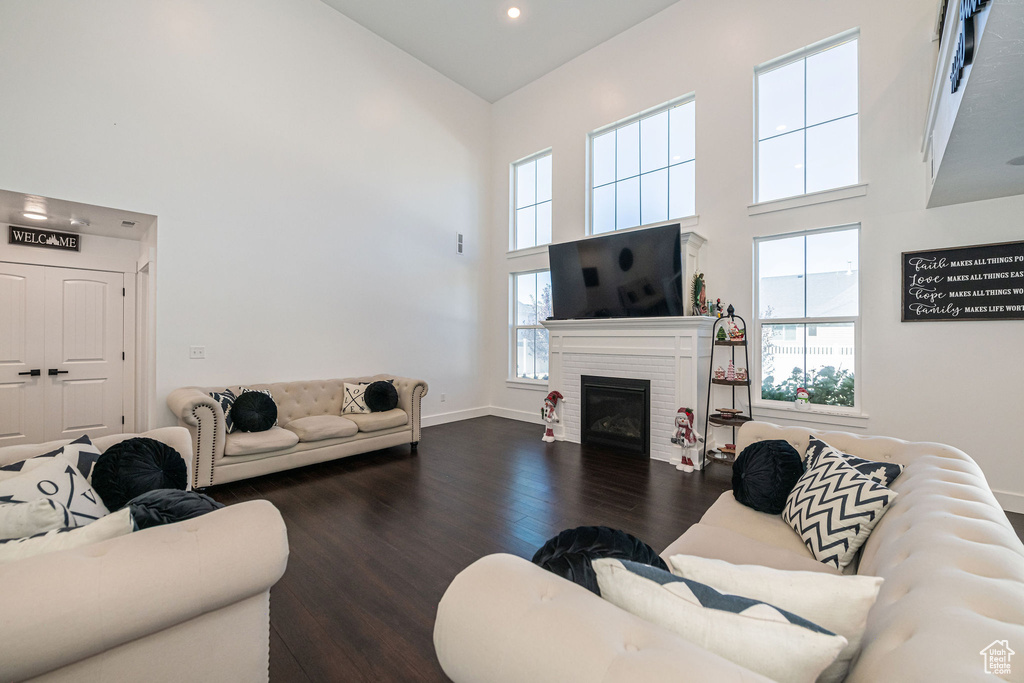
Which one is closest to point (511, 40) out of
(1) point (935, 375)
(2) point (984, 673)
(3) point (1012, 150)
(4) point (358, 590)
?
(3) point (1012, 150)

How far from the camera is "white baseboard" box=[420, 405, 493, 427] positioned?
6.09 m

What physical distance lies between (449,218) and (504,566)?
6.08 meters

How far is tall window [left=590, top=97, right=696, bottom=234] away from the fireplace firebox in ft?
6.94

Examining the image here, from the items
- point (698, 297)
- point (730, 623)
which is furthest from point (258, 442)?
point (698, 297)

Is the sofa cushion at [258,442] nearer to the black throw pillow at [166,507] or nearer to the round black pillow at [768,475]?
the black throw pillow at [166,507]

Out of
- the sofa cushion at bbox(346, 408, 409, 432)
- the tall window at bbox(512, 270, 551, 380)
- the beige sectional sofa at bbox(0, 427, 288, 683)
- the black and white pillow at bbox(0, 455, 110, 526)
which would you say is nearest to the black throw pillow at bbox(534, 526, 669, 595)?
the beige sectional sofa at bbox(0, 427, 288, 683)

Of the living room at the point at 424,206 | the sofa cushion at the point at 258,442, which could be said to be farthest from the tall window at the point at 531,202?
the sofa cushion at the point at 258,442

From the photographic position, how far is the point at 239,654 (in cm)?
126

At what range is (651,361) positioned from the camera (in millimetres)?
4758

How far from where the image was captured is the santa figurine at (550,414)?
5242 millimetres

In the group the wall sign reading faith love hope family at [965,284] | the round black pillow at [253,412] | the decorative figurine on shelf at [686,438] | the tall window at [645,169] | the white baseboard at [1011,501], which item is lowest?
the white baseboard at [1011,501]

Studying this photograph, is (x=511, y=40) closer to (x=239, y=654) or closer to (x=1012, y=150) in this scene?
(x=1012, y=150)

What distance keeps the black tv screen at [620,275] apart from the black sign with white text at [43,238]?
5388 mm

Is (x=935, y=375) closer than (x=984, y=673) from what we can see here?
No
